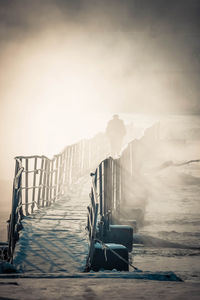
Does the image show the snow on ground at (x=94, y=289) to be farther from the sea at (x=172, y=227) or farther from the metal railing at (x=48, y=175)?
the sea at (x=172, y=227)

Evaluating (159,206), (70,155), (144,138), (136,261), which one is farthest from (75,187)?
(144,138)

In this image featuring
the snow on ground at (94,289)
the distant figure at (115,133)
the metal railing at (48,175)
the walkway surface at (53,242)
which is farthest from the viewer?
the distant figure at (115,133)

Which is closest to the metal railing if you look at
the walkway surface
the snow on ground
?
the walkway surface

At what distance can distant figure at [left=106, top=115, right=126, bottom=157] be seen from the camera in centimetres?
2072

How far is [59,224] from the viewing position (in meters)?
7.44

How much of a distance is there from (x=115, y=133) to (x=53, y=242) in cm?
1501

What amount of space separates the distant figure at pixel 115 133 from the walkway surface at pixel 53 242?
1182cm

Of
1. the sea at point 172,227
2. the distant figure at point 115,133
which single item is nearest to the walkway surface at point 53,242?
the sea at point 172,227

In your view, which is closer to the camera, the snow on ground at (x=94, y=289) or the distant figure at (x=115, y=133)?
the snow on ground at (x=94, y=289)

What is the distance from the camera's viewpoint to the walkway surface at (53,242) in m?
5.23

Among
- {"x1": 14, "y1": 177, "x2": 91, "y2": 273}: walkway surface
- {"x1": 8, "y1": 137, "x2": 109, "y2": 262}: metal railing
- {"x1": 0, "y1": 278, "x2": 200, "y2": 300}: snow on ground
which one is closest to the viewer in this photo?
{"x1": 0, "y1": 278, "x2": 200, "y2": 300}: snow on ground

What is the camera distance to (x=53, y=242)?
20.3 ft

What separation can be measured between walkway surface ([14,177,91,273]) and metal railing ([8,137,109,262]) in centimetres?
29

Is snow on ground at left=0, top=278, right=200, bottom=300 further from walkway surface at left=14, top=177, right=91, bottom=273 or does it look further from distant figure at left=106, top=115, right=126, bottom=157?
distant figure at left=106, top=115, right=126, bottom=157
